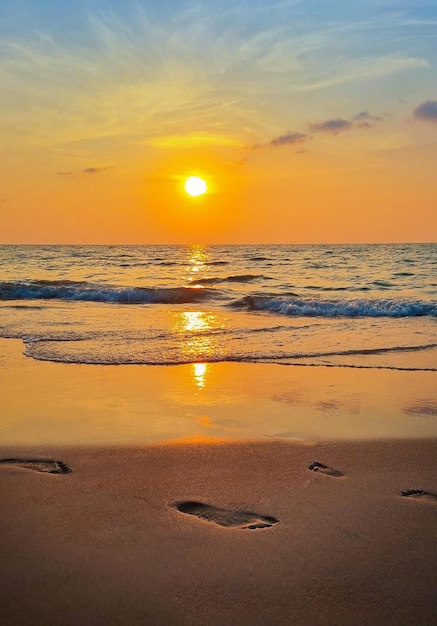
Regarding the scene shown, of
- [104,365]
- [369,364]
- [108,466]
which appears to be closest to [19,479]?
[108,466]

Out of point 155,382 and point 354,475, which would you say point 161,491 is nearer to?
point 354,475

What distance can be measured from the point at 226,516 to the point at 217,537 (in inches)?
12.0

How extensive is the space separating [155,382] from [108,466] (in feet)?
10.3

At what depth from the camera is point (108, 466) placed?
15.2 feet

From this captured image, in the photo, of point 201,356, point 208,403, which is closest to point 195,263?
point 201,356

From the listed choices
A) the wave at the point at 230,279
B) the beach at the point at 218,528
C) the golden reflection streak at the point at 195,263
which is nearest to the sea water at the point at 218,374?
the beach at the point at 218,528

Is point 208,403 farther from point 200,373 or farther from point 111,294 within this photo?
point 111,294

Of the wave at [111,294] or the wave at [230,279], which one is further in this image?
the wave at [230,279]

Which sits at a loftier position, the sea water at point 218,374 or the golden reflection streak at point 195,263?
the golden reflection streak at point 195,263

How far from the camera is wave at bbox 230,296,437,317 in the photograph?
1678 cm

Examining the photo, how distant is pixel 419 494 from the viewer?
4137 mm

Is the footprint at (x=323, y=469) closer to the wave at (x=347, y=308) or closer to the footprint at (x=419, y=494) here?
the footprint at (x=419, y=494)

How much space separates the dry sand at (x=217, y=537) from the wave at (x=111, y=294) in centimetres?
1879

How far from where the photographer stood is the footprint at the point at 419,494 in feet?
13.4
